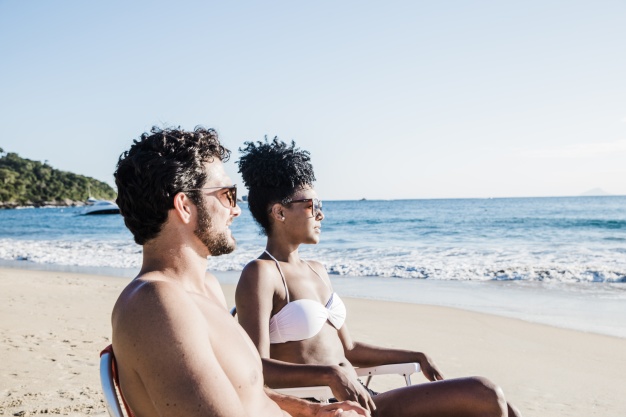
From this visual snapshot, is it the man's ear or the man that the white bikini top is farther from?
the man's ear

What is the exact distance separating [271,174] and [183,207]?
144 cm

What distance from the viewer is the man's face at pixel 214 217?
196cm

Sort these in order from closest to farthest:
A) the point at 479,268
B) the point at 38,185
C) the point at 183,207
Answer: the point at 183,207, the point at 479,268, the point at 38,185

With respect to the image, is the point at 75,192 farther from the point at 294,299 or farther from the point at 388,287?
the point at 294,299

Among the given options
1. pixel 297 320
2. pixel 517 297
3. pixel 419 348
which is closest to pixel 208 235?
pixel 297 320

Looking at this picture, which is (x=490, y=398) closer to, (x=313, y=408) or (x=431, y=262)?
(x=313, y=408)

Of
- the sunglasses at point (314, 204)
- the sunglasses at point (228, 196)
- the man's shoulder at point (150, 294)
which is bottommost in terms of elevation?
the man's shoulder at point (150, 294)

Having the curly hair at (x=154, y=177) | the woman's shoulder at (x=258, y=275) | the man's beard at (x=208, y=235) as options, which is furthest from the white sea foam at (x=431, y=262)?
the curly hair at (x=154, y=177)

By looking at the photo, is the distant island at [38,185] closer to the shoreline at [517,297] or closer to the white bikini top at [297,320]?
the shoreline at [517,297]

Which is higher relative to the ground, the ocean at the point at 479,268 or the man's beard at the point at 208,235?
the man's beard at the point at 208,235

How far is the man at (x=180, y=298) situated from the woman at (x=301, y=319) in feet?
1.30

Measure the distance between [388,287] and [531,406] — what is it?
271 inches

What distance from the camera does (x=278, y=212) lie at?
10.9ft

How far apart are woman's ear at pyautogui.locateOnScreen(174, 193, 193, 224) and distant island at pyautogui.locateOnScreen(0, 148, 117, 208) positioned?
331 ft
